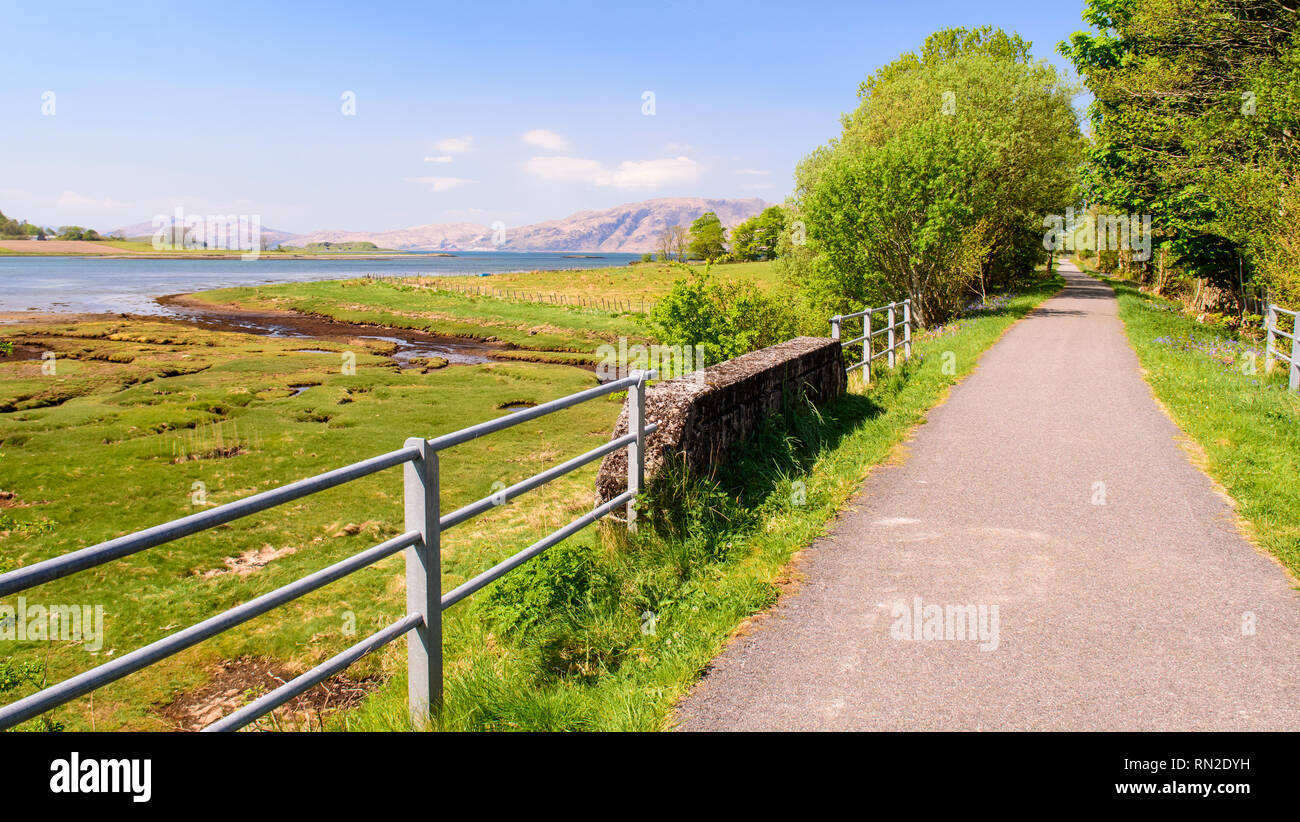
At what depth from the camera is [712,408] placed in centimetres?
705

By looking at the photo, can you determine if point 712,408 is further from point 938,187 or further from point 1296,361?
point 938,187

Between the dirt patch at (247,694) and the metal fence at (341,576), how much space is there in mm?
3576

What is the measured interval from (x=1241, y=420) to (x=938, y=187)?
46.3 feet

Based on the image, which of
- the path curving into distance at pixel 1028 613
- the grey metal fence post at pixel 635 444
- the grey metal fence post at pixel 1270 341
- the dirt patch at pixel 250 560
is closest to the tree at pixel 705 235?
the grey metal fence post at pixel 1270 341

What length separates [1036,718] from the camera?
3613 mm

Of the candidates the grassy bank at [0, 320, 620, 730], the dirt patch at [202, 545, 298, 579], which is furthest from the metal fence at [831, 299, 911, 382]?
the dirt patch at [202, 545, 298, 579]

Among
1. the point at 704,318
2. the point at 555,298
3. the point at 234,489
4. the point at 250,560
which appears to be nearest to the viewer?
the point at 250,560

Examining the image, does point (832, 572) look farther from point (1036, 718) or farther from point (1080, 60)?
point (1080, 60)

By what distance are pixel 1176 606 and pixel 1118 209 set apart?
2766cm

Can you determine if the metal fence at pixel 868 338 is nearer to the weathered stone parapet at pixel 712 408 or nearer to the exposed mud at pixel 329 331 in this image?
the weathered stone parapet at pixel 712 408

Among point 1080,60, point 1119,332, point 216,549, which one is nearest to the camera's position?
point 216,549

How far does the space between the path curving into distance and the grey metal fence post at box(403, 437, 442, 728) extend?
123 cm

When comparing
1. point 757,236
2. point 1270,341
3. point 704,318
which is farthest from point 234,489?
point 757,236
